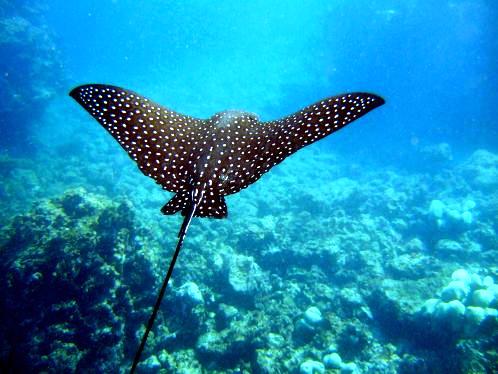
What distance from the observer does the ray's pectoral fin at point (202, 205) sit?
3.68m

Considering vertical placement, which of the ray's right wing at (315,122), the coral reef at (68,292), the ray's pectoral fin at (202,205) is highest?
the ray's right wing at (315,122)

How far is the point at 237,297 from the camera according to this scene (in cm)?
959

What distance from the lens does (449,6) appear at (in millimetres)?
43719

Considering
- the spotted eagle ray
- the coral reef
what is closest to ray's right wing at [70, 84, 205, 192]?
the spotted eagle ray

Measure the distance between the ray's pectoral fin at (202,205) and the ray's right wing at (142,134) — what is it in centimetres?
12

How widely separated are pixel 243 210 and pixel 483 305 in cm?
1075

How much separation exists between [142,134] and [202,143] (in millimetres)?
786

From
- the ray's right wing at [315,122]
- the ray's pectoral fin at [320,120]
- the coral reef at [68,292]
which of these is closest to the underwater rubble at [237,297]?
the coral reef at [68,292]

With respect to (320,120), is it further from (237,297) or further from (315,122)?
(237,297)

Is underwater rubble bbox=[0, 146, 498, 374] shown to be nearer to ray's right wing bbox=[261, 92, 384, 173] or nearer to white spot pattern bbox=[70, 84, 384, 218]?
A: white spot pattern bbox=[70, 84, 384, 218]

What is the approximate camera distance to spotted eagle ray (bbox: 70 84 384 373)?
3611mm

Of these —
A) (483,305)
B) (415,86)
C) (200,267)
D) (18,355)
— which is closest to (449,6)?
(415,86)

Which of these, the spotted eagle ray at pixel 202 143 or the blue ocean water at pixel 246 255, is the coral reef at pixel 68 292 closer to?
the blue ocean water at pixel 246 255

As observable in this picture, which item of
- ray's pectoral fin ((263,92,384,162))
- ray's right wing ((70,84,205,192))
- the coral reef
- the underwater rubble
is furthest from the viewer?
the underwater rubble
